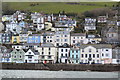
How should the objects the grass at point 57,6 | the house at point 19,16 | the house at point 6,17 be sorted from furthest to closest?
the grass at point 57,6, the house at point 19,16, the house at point 6,17

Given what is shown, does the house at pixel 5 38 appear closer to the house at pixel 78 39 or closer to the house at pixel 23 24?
the house at pixel 23 24

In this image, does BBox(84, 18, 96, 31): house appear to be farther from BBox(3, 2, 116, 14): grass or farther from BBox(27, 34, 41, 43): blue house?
BBox(27, 34, 41, 43): blue house

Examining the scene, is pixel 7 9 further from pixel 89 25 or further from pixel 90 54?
pixel 90 54

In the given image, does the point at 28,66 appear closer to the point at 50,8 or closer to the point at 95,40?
the point at 95,40

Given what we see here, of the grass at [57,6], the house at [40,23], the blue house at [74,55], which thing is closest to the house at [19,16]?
the grass at [57,6]

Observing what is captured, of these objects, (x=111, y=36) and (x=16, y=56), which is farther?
(x=111, y=36)

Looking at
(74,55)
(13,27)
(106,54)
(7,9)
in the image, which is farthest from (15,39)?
(7,9)

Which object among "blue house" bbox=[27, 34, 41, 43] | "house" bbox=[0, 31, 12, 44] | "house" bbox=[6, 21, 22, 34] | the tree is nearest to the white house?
"blue house" bbox=[27, 34, 41, 43]

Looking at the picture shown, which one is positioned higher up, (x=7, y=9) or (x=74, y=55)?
(x=7, y=9)
